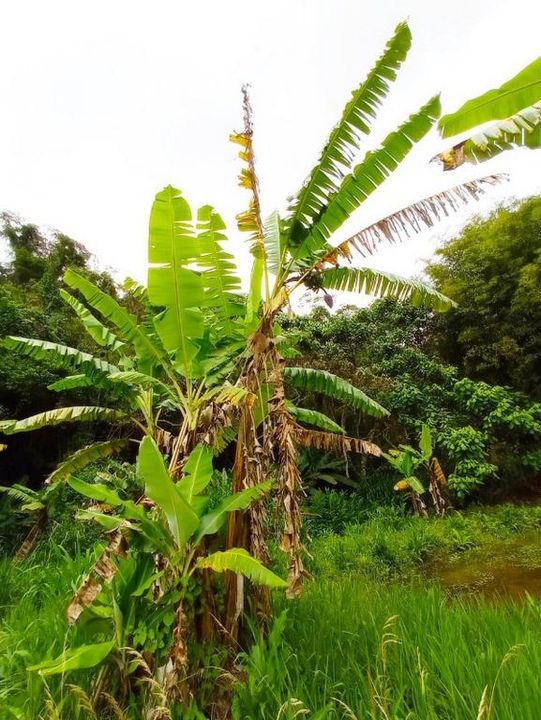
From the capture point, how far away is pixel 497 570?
5.62 m

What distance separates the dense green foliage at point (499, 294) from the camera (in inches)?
396

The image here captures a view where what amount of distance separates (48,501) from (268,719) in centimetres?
505

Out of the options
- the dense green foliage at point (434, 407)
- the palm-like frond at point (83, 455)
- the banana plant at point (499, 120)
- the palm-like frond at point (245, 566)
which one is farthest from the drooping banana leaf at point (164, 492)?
the dense green foliage at point (434, 407)

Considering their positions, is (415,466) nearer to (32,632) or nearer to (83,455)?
(83,455)

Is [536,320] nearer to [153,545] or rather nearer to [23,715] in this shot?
[153,545]

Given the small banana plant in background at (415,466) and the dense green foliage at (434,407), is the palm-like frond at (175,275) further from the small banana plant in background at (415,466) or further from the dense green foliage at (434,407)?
the dense green foliage at (434,407)

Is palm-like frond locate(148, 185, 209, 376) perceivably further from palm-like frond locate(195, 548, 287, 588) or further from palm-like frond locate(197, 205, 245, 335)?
palm-like frond locate(195, 548, 287, 588)

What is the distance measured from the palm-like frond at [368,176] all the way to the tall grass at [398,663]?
2511 millimetres

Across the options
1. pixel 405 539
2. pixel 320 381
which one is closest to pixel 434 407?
pixel 405 539

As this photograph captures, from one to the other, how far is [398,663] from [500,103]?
3200 millimetres

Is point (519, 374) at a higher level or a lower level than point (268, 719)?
higher

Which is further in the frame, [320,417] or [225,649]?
[320,417]

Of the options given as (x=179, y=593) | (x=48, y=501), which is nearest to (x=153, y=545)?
(x=179, y=593)

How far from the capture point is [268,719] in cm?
213
